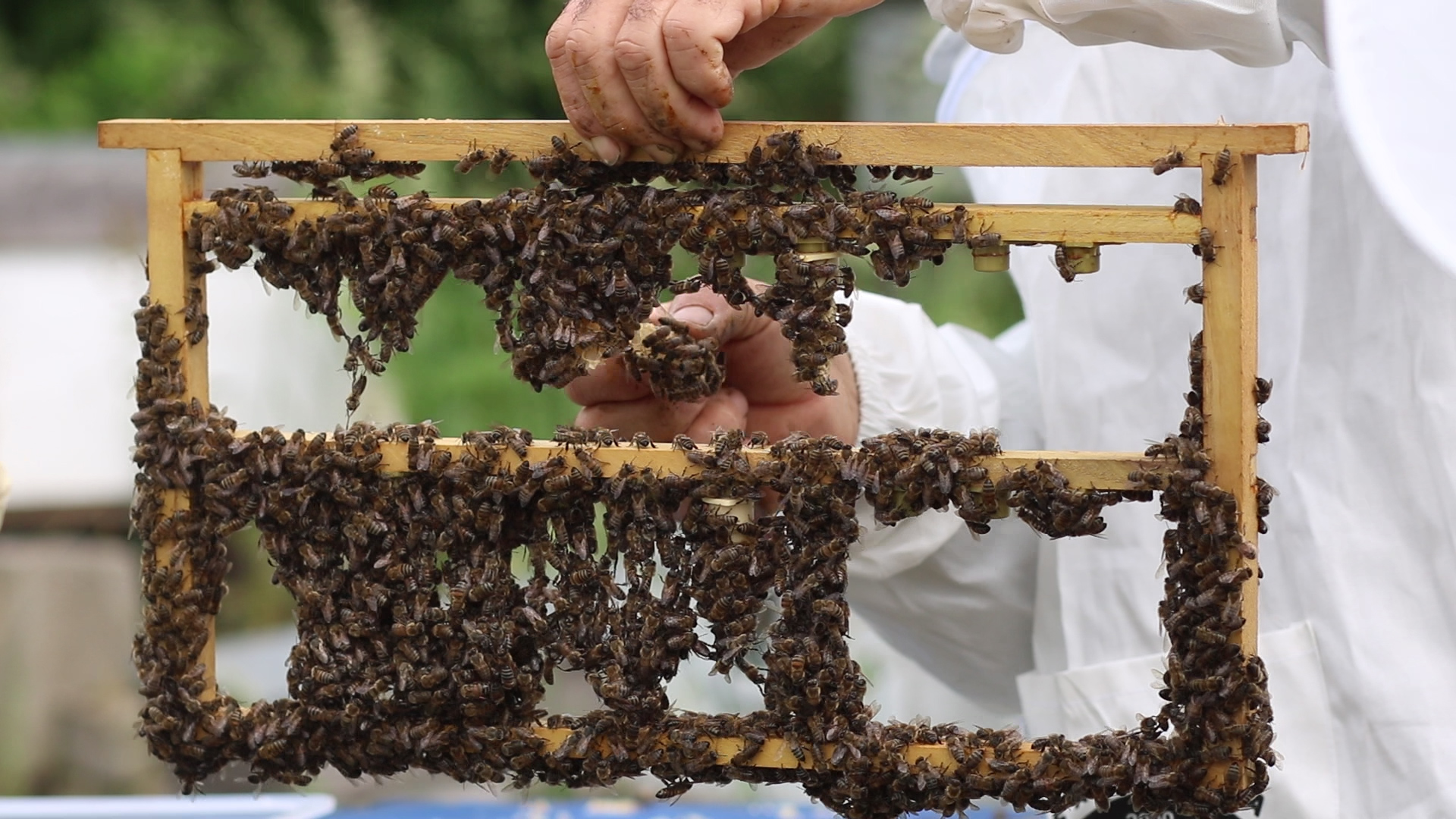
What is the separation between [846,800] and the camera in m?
2.33

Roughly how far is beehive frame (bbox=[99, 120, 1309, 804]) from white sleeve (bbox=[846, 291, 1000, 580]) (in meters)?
0.94

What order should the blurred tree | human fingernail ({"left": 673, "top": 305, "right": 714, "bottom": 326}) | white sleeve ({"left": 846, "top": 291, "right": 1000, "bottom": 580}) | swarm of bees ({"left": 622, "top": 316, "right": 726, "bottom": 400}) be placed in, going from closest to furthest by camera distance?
swarm of bees ({"left": 622, "top": 316, "right": 726, "bottom": 400}) < human fingernail ({"left": 673, "top": 305, "right": 714, "bottom": 326}) < white sleeve ({"left": 846, "top": 291, "right": 1000, "bottom": 580}) < the blurred tree

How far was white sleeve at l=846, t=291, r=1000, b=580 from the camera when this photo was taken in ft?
10.4

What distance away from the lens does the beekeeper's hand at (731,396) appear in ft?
8.77

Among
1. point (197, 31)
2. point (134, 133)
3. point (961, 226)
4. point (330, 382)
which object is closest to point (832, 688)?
point (961, 226)

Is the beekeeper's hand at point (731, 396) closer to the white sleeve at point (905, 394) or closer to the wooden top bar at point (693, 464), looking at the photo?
the white sleeve at point (905, 394)

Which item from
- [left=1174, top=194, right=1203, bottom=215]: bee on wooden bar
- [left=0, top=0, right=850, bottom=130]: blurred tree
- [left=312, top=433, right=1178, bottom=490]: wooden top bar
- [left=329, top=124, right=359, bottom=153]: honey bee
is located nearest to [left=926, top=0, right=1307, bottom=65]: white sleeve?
[left=1174, top=194, right=1203, bottom=215]: bee on wooden bar

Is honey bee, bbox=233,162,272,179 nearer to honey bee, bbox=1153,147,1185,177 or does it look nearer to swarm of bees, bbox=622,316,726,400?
swarm of bees, bbox=622,316,726,400

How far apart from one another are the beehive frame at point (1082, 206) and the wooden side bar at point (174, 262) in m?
0.09

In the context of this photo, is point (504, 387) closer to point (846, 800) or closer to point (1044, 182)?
point (1044, 182)

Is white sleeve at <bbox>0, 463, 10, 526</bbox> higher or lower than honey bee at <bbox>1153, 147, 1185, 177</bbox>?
lower

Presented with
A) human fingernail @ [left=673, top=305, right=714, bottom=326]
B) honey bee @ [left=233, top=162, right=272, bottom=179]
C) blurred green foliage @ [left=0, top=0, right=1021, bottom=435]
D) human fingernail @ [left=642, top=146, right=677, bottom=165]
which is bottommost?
human fingernail @ [left=673, top=305, right=714, bottom=326]

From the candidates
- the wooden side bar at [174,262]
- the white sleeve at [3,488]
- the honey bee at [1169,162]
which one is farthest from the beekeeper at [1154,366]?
the white sleeve at [3,488]

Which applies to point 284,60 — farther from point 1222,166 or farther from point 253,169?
point 1222,166
